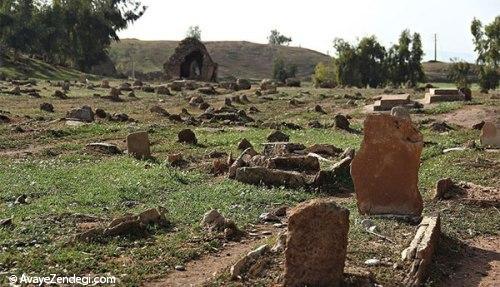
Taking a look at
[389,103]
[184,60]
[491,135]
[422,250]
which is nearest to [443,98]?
[389,103]

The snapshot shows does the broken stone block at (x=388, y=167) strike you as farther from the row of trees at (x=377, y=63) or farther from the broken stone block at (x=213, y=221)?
the row of trees at (x=377, y=63)

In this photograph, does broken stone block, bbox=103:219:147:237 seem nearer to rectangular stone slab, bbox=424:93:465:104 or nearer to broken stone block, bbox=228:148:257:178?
broken stone block, bbox=228:148:257:178

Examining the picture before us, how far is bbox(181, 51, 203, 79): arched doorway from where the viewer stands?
56.5 m

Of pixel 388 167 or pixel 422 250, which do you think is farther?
pixel 388 167

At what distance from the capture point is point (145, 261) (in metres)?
8.36

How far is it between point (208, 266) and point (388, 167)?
3900mm

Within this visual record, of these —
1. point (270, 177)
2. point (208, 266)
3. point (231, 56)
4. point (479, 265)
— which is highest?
point (231, 56)

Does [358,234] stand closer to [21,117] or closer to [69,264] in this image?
[69,264]

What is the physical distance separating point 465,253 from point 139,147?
9954 mm

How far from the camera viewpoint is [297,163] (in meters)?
14.8

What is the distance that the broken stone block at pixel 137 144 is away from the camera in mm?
17359

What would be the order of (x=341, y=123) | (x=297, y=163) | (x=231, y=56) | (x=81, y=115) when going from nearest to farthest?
1. (x=297, y=163)
2. (x=341, y=123)
3. (x=81, y=115)
4. (x=231, y=56)

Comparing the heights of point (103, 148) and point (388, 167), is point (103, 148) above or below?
below

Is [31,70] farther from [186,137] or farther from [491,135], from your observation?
[491,135]
